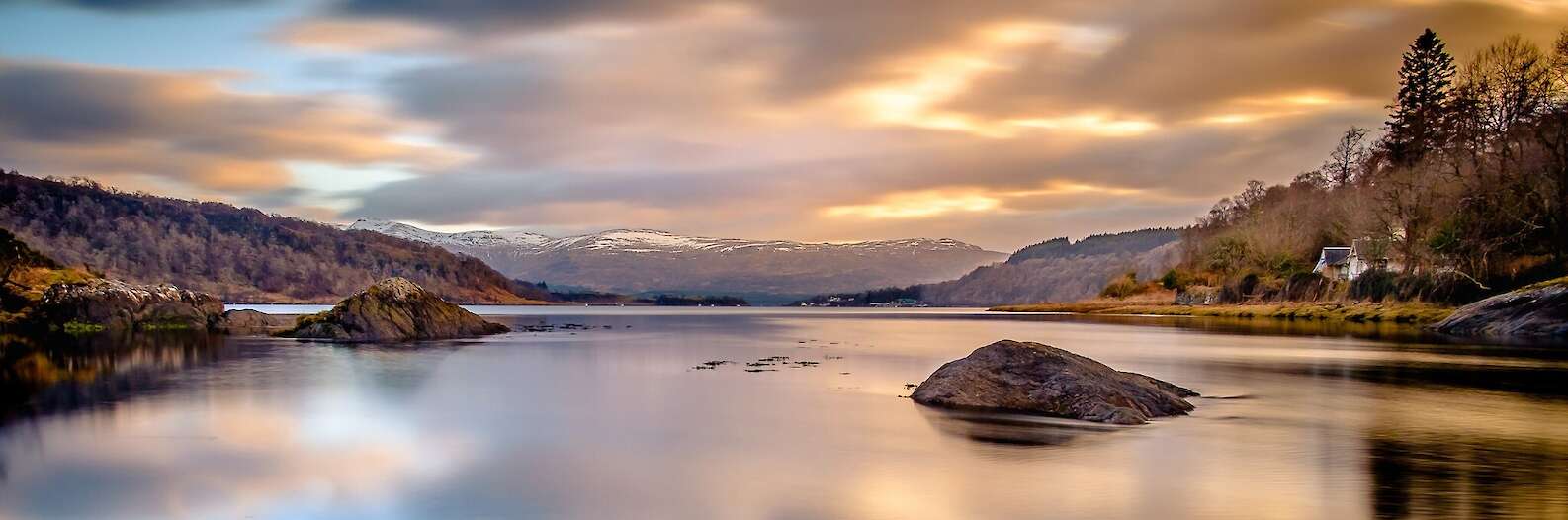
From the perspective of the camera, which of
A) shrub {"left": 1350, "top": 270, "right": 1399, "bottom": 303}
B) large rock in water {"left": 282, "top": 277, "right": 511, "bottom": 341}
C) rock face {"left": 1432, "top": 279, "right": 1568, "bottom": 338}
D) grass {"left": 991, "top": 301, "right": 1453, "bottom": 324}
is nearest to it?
rock face {"left": 1432, "top": 279, "right": 1568, "bottom": 338}

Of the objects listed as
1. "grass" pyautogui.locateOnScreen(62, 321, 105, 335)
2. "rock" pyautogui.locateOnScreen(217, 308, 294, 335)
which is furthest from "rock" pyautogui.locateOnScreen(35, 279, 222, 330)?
"rock" pyautogui.locateOnScreen(217, 308, 294, 335)

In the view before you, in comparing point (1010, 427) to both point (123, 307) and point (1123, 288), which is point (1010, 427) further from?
point (1123, 288)

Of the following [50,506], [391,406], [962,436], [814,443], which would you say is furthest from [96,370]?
[962,436]

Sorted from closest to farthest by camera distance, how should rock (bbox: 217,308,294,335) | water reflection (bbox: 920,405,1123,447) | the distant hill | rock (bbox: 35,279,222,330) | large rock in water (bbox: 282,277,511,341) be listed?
water reflection (bbox: 920,405,1123,447), large rock in water (bbox: 282,277,511,341), rock (bbox: 35,279,222,330), rock (bbox: 217,308,294,335), the distant hill

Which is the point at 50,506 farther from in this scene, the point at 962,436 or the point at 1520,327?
the point at 1520,327

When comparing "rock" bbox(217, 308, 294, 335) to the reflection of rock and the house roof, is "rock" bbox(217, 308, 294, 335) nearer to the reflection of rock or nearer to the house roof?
the reflection of rock

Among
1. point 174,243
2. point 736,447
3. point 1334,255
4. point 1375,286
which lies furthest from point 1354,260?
point 174,243

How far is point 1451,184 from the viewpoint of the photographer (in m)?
55.2

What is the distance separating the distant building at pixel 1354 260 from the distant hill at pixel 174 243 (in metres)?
153

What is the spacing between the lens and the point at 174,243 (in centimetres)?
16250

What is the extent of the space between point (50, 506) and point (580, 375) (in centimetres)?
1866

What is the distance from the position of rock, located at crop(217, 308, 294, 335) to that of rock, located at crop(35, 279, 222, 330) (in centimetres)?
67

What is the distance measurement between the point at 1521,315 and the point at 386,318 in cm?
5312

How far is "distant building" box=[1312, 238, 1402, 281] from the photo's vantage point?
66875 mm
